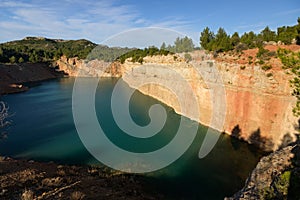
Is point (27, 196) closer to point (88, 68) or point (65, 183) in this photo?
point (65, 183)

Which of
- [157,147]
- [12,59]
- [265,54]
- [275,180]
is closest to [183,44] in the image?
[265,54]

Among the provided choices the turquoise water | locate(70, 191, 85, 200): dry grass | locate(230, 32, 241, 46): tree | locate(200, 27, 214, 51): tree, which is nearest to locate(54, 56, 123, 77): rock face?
locate(200, 27, 214, 51): tree

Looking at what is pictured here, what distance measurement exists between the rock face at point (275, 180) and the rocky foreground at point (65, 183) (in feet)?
18.8

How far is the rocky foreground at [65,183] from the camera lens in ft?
33.3

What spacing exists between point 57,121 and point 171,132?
12.2 meters

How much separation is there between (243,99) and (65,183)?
620 inches

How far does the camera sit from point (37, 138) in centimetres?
2014

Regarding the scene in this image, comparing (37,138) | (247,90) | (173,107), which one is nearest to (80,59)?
(173,107)

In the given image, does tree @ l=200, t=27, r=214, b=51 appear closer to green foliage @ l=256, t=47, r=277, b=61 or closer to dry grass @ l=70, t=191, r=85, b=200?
green foliage @ l=256, t=47, r=277, b=61

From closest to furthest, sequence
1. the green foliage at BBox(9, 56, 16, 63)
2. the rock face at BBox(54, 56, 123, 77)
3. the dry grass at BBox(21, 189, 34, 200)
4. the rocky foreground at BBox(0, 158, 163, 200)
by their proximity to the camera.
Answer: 1. the dry grass at BBox(21, 189, 34, 200)
2. the rocky foreground at BBox(0, 158, 163, 200)
3. the green foliage at BBox(9, 56, 16, 63)
4. the rock face at BBox(54, 56, 123, 77)

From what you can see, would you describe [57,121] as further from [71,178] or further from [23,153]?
[71,178]

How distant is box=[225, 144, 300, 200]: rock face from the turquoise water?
4749mm

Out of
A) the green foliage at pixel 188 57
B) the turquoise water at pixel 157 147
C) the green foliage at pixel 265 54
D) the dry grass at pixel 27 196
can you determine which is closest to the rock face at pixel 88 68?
the green foliage at pixel 188 57

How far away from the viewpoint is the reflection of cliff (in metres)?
17.6
